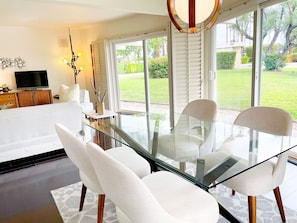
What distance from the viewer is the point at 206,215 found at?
1273mm

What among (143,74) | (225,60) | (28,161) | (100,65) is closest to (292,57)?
(225,60)

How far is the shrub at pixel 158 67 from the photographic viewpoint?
5047mm

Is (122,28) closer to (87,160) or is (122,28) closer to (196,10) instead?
(196,10)

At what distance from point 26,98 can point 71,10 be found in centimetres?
275

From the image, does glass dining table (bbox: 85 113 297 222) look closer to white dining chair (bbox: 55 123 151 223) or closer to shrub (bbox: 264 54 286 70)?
white dining chair (bbox: 55 123 151 223)

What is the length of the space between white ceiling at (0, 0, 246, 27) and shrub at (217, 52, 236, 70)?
70 cm

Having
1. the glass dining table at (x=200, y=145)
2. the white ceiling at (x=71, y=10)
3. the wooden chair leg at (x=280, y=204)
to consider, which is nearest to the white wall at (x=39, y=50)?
the white ceiling at (x=71, y=10)

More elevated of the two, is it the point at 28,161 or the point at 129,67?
the point at 129,67

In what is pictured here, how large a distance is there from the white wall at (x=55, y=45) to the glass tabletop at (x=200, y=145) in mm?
3304

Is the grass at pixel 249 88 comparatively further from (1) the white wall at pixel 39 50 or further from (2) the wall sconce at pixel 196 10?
(1) the white wall at pixel 39 50

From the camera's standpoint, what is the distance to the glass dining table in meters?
1.51

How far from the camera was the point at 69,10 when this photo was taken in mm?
4555

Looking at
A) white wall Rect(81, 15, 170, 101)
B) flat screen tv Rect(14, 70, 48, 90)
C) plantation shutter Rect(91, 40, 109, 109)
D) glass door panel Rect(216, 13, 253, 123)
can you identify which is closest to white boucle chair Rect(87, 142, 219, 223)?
glass door panel Rect(216, 13, 253, 123)

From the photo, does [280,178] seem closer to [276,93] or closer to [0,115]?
[276,93]
